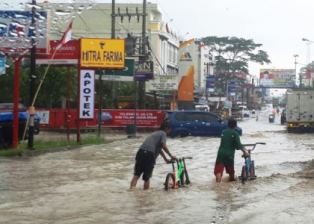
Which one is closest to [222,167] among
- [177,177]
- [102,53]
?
[177,177]

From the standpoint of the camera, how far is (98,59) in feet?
101

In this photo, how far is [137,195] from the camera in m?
12.9

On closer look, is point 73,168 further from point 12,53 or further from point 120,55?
point 120,55

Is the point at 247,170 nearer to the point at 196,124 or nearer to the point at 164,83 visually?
the point at 196,124

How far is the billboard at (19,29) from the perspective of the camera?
2100cm

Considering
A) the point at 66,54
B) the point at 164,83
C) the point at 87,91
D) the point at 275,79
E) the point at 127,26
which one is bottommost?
the point at 87,91

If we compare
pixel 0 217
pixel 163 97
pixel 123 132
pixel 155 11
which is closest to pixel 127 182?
pixel 0 217

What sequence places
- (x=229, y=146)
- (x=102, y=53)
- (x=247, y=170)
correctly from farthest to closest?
(x=102, y=53), (x=247, y=170), (x=229, y=146)

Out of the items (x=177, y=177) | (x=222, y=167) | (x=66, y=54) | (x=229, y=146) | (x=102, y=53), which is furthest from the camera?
(x=102, y=53)

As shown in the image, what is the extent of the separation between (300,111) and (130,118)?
40.1ft

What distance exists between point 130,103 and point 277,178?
3481 centimetres

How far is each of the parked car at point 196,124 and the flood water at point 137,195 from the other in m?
14.8

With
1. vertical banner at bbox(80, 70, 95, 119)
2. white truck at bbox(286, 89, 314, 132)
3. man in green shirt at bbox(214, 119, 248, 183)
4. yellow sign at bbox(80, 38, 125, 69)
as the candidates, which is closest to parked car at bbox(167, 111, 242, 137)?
yellow sign at bbox(80, 38, 125, 69)

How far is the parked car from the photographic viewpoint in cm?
3647
